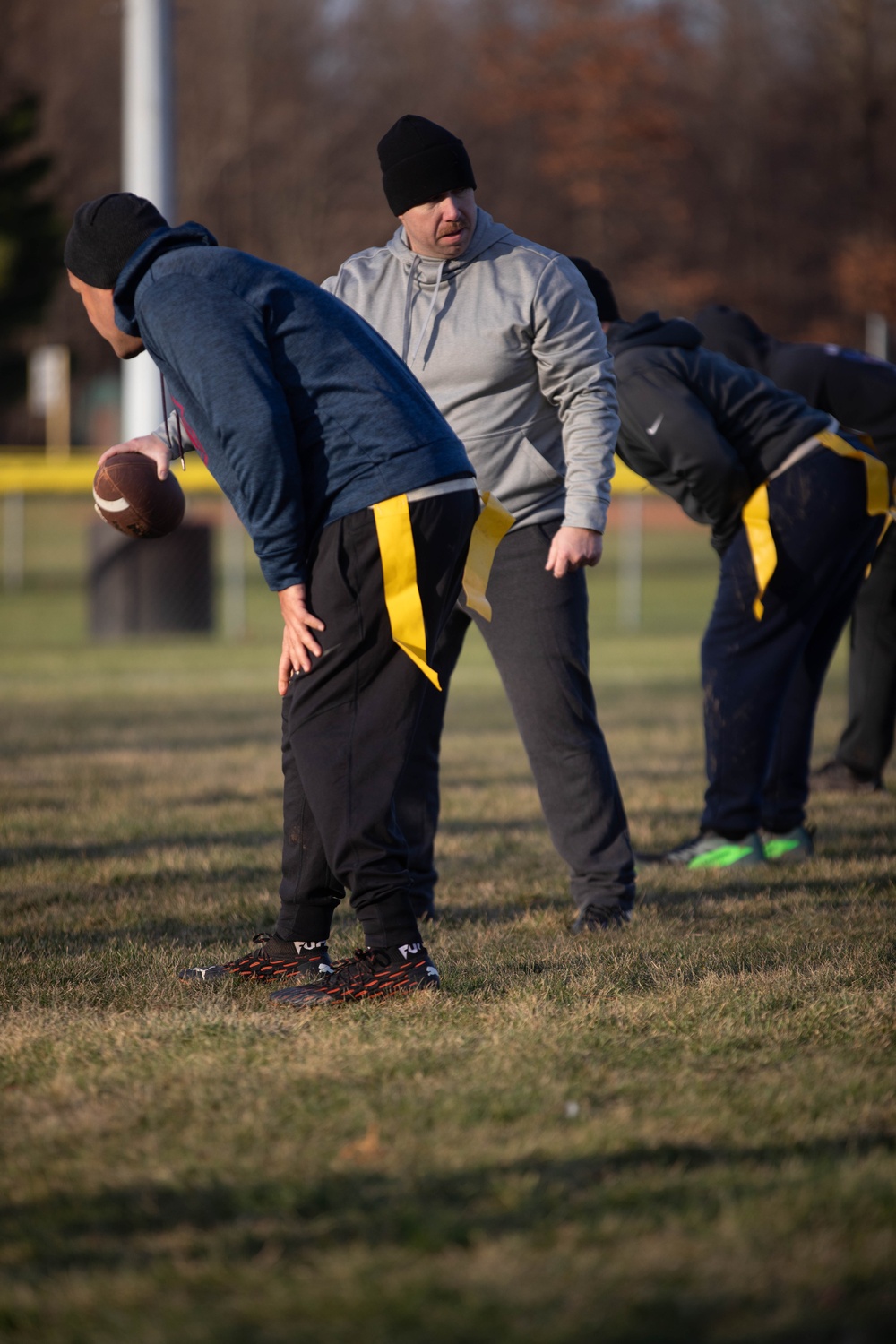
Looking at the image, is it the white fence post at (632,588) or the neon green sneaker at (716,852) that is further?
the white fence post at (632,588)

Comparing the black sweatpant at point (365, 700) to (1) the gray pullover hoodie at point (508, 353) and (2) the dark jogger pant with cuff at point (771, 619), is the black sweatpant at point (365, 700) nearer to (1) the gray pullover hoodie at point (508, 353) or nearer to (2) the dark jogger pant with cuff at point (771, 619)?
(1) the gray pullover hoodie at point (508, 353)

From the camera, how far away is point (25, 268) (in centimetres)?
2464

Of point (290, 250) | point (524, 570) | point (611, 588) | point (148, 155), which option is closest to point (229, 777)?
point (524, 570)

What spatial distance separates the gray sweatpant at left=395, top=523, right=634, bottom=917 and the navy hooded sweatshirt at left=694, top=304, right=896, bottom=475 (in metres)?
2.04

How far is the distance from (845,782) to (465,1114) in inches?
171

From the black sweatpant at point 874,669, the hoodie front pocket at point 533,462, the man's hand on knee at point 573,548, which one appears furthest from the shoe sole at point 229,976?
the black sweatpant at point 874,669

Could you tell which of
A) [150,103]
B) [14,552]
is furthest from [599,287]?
[14,552]

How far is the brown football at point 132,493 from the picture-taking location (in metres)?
3.98

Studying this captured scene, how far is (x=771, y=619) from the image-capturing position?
5.05 m

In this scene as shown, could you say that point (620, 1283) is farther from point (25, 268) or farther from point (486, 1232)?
point (25, 268)

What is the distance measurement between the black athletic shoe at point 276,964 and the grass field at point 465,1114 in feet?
0.36

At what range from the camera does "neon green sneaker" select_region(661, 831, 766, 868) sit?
510 centimetres

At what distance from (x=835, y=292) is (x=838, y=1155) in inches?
1384

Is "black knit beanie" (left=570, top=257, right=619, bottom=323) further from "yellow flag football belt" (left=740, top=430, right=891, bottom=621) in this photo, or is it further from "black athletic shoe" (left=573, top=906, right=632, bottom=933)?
"black athletic shoe" (left=573, top=906, right=632, bottom=933)
